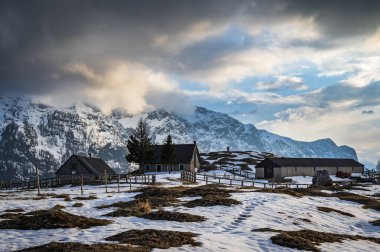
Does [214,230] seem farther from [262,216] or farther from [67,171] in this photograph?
[67,171]

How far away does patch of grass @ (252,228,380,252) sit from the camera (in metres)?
16.9

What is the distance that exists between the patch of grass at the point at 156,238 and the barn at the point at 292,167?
78172 millimetres

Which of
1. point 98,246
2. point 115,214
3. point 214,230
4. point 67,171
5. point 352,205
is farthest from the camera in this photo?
point 67,171

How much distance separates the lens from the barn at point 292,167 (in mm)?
98312

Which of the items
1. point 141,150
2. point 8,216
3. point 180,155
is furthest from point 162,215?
point 180,155

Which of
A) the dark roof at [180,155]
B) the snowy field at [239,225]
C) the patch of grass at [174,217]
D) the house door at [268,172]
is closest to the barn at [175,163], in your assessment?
the dark roof at [180,155]

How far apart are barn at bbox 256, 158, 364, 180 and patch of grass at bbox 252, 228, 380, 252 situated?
73856 millimetres

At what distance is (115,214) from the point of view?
79.6 ft

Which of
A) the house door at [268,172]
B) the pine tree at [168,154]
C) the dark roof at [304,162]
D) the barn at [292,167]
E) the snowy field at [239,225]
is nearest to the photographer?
the snowy field at [239,225]

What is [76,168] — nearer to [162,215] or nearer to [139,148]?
[139,148]

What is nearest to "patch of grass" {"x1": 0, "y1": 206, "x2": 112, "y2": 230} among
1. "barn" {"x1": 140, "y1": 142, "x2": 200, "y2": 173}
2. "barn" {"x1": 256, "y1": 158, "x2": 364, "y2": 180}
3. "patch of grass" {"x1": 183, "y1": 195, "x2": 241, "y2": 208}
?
"patch of grass" {"x1": 183, "y1": 195, "x2": 241, "y2": 208}

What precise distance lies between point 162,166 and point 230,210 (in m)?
71.5

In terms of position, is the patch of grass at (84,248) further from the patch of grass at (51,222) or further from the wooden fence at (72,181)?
the wooden fence at (72,181)

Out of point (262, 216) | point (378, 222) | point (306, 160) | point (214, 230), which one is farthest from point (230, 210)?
point (306, 160)
